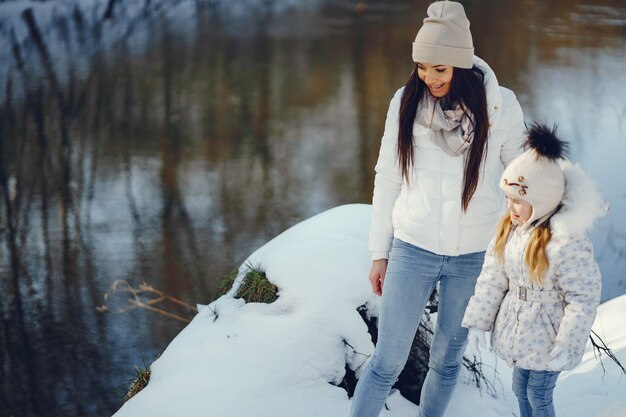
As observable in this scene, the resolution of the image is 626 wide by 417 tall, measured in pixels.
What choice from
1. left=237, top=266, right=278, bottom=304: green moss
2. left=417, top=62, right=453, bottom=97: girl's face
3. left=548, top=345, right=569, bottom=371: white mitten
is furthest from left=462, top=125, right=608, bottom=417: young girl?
left=237, top=266, right=278, bottom=304: green moss

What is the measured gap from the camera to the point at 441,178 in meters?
2.75

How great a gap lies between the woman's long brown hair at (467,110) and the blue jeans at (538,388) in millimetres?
564

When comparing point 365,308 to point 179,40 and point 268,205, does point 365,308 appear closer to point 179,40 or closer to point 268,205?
point 268,205

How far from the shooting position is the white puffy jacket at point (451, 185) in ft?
8.95

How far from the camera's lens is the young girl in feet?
7.97

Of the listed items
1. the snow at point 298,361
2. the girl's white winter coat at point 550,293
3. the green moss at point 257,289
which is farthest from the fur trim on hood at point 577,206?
the green moss at point 257,289

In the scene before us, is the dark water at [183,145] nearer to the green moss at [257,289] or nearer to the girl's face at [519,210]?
the green moss at [257,289]

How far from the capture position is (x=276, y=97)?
12211mm

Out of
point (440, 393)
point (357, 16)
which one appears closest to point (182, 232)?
point (440, 393)

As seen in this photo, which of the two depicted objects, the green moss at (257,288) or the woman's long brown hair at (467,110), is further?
the green moss at (257,288)

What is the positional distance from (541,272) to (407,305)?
1.53ft

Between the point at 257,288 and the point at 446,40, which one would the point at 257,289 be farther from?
the point at 446,40

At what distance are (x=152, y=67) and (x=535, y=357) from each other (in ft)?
40.7

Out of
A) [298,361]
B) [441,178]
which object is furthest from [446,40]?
[298,361]
